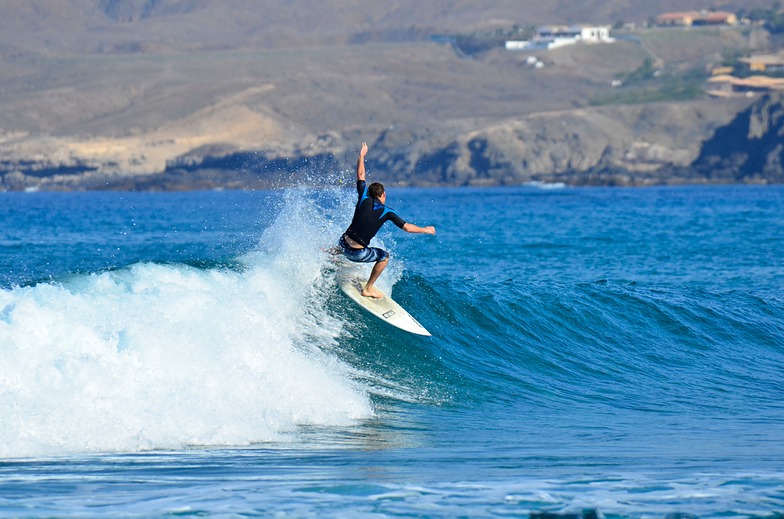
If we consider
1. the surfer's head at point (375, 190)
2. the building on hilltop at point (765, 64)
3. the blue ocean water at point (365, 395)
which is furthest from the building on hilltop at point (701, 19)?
the surfer's head at point (375, 190)

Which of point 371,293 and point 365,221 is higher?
point 365,221

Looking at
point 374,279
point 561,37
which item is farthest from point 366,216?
point 561,37

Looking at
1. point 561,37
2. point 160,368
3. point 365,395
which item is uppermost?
point 561,37

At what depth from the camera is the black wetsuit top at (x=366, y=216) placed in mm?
11750

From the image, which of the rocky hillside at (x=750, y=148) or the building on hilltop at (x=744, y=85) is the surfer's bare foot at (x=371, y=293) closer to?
the rocky hillside at (x=750, y=148)

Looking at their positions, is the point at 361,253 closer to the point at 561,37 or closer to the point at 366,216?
the point at 366,216

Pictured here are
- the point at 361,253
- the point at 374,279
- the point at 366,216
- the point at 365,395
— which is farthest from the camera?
the point at 374,279

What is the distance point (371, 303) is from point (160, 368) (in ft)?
12.6

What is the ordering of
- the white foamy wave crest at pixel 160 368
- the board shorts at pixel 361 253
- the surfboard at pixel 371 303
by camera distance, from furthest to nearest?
1. the surfboard at pixel 371 303
2. the board shorts at pixel 361 253
3. the white foamy wave crest at pixel 160 368

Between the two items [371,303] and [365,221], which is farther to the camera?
[371,303]

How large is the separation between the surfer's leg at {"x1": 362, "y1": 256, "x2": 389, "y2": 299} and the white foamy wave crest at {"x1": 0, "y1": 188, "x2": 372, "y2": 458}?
1.66 feet

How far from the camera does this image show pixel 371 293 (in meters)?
13.2

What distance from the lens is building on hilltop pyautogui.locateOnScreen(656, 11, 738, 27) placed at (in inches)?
6442

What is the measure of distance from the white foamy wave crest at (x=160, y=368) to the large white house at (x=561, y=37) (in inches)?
5701
